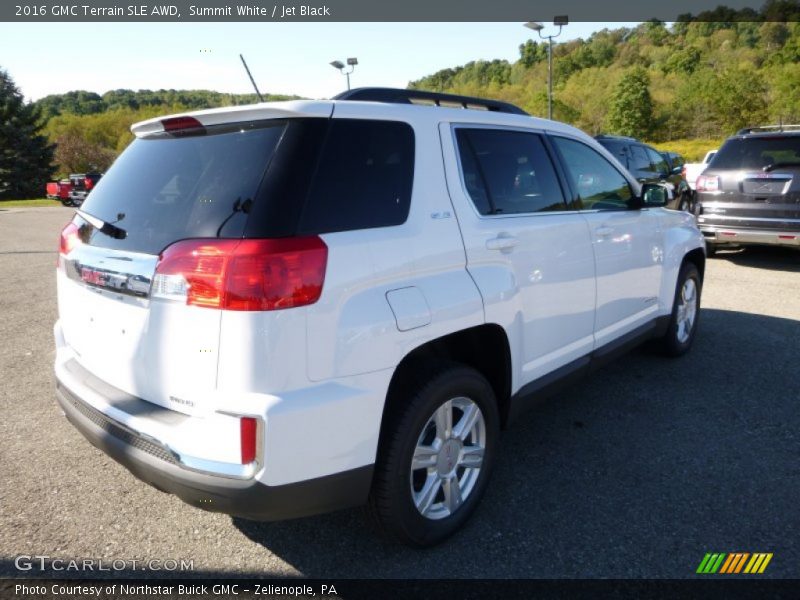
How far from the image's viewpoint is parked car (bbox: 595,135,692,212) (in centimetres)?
1298

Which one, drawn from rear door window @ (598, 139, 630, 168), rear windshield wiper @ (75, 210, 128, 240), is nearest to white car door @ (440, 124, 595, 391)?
rear windshield wiper @ (75, 210, 128, 240)

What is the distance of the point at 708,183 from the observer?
328 inches

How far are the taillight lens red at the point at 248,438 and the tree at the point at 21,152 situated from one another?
4945cm

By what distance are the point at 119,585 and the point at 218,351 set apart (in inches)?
44.8

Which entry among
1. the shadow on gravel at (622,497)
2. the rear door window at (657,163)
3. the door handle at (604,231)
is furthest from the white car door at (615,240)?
the rear door window at (657,163)

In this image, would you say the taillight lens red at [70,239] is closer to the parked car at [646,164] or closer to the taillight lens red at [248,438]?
the taillight lens red at [248,438]

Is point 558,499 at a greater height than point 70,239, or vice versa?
point 70,239

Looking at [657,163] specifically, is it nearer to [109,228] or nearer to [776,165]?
[776,165]

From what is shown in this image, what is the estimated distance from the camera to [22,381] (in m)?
4.39

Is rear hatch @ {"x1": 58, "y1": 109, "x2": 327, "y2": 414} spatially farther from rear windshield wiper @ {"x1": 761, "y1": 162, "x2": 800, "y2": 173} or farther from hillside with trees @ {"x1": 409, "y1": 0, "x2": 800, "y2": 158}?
hillside with trees @ {"x1": 409, "y1": 0, "x2": 800, "y2": 158}

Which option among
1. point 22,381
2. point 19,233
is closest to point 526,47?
point 19,233

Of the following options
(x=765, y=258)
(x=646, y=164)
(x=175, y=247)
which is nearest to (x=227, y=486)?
(x=175, y=247)

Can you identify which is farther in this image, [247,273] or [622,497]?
[622,497]

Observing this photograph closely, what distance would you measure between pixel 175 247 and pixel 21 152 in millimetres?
51074
